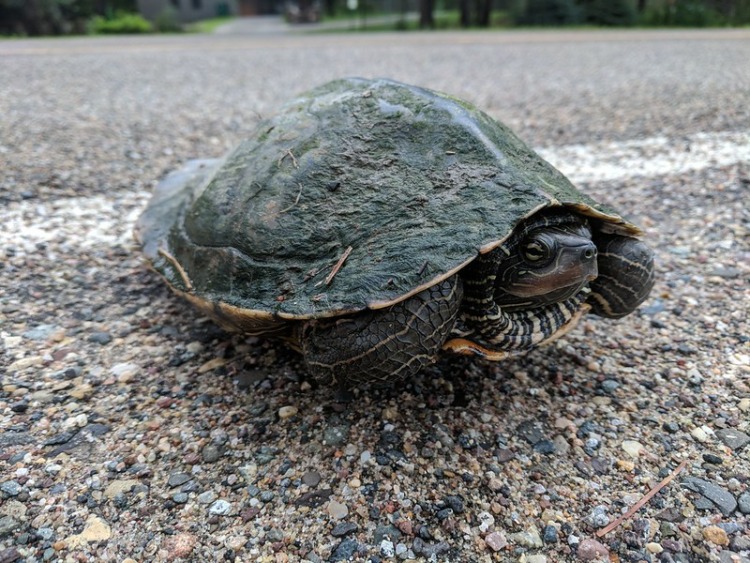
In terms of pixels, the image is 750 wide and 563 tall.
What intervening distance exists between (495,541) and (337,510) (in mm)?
438

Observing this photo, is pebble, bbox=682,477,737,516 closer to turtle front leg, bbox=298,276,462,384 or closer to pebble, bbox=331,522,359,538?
turtle front leg, bbox=298,276,462,384

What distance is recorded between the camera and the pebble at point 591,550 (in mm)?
1412

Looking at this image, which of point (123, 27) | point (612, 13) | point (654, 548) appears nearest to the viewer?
point (654, 548)

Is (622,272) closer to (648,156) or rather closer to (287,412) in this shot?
(287,412)

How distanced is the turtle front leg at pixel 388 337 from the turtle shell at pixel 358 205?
0.07m

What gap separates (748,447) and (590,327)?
2.50 ft

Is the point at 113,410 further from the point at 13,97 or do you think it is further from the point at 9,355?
the point at 13,97

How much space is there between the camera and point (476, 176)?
1.76m

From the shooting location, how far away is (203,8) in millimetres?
34344

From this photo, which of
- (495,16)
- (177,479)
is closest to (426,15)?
(495,16)

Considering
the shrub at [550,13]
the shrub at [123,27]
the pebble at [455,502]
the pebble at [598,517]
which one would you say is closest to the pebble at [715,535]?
the pebble at [598,517]

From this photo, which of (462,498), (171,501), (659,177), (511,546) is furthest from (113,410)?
(659,177)

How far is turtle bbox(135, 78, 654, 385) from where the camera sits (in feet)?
5.32

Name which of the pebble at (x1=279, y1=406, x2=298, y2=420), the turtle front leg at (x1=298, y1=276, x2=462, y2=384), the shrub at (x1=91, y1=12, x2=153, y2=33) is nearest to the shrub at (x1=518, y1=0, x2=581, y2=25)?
the shrub at (x1=91, y1=12, x2=153, y2=33)
